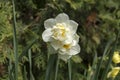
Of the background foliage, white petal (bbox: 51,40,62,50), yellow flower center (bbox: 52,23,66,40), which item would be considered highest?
yellow flower center (bbox: 52,23,66,40)

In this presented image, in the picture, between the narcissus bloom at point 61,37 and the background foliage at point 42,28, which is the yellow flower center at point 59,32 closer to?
the narcissus bloom at point 61,37

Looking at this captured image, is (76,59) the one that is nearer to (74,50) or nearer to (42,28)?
(42,28)

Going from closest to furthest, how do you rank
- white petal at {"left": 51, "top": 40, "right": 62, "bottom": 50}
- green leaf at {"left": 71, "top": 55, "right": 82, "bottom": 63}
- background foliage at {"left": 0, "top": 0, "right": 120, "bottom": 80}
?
1. white petal at {"left": 51, "top": 40, "right": 62, "bottom": 50}
2. background foliage at {"left": 0, "top": 0, "right": 120, "bottom": 80}
3. green leaf at {"left": 71, "top": 55, "right": 82, "bottom": 63}

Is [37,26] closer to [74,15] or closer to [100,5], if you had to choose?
[74,15]

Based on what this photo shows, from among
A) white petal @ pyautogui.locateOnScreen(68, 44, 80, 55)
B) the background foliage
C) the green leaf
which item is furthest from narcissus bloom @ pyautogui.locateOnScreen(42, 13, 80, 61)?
the green leaf

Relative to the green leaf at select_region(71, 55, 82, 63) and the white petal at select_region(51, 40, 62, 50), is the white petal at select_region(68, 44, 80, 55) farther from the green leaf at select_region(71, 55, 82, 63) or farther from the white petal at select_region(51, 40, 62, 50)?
the green leaf at select_region(71, 55, 82, 63)

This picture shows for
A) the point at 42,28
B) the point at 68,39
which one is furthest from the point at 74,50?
the point at 42,28

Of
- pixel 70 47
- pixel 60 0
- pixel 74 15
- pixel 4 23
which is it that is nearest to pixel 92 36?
pixel 74 15
